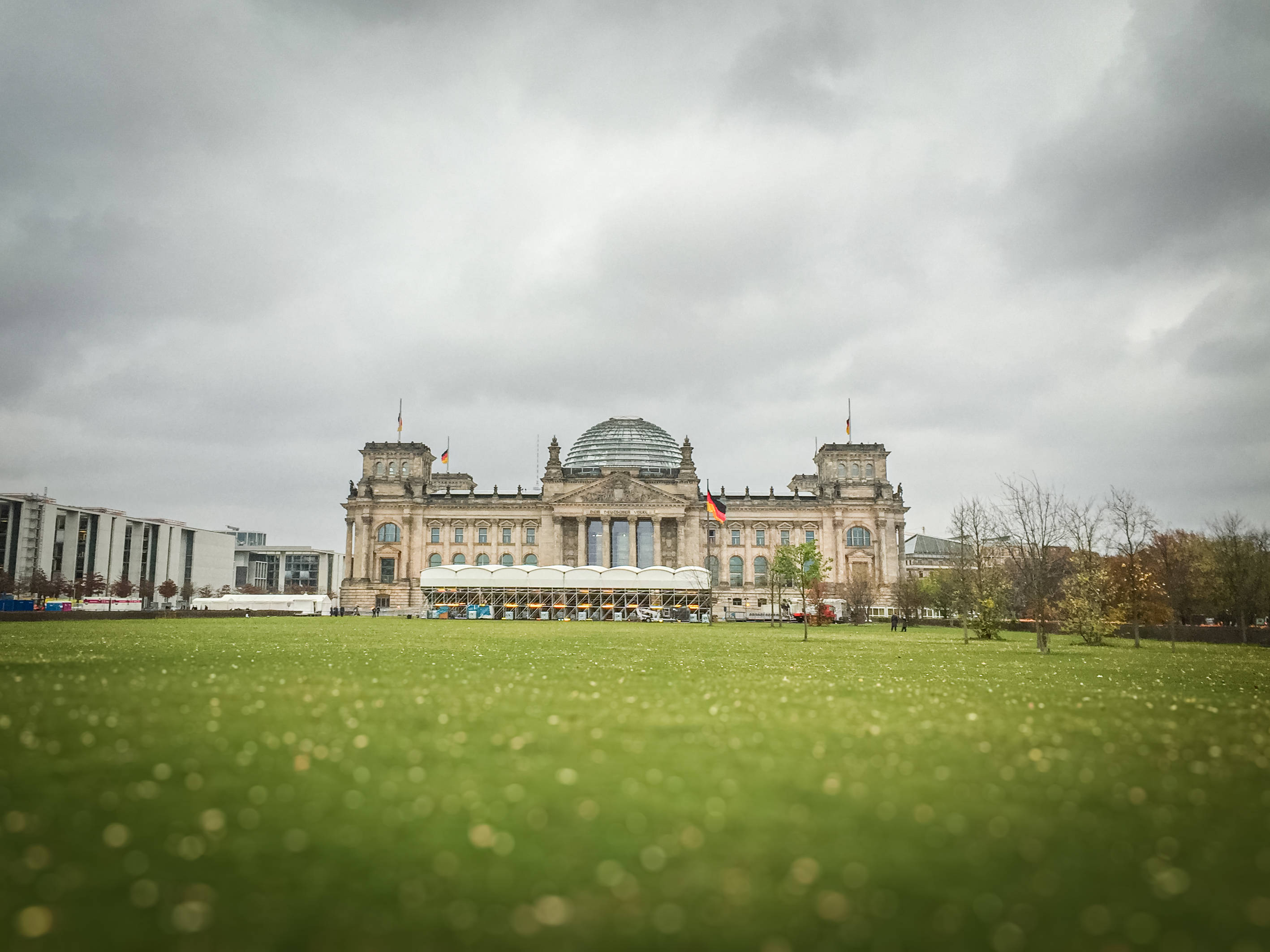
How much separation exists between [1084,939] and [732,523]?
4769 inches

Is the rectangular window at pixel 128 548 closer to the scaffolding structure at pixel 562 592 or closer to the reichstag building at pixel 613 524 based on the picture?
the reichstag building at pixel 613 524

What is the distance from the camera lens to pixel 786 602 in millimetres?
89312

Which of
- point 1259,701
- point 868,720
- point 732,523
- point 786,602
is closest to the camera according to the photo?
point 868,720

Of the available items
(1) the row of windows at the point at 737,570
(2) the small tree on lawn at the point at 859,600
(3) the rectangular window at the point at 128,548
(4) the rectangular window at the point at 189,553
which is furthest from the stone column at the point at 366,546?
(2) the small tree on lawn at the point at 859,600

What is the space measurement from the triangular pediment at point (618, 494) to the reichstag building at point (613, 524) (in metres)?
0.15

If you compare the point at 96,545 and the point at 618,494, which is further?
the point at 96,545

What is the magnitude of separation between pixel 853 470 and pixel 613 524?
37332mm

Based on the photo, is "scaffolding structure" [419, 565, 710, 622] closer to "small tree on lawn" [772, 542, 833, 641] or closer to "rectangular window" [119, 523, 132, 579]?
"small tree on lawn" [772, 542, 833, 641]

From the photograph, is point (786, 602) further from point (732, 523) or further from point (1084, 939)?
point (1084, 939)

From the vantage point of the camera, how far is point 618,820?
6.84 metres

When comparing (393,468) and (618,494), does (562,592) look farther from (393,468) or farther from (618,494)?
(393,468)

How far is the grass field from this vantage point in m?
4.98

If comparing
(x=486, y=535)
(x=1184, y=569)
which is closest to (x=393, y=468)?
(x=486, y=535)

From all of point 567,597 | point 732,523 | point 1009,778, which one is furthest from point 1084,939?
point 732,523
